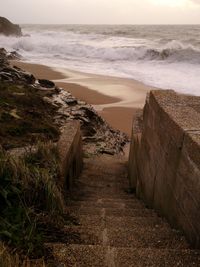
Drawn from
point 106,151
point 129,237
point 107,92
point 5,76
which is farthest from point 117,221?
point 107,92

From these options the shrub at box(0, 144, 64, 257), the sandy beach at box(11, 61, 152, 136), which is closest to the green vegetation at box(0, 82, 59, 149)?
the sandy beach at box(11, 61, 152, 136)

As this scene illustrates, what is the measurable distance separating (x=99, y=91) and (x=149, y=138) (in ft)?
33.5

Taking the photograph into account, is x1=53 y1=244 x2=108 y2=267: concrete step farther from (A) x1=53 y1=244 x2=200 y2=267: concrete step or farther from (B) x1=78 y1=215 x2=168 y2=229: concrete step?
(B) x1=78 y1=215 x2=168 y2=229: concrete step

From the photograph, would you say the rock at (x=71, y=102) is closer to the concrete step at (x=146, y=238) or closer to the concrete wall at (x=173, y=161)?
the concrete wall at (x=173, y=161)

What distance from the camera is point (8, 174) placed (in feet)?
10.7

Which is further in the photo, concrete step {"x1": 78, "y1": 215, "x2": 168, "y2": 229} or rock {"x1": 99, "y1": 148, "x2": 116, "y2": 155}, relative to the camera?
rock {"x1": 99, "y1": 148, "x2": 116, "y2": 155}

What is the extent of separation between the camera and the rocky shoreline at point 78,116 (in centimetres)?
884

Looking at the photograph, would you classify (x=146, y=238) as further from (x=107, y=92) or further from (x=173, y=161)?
(x=107, y=92)

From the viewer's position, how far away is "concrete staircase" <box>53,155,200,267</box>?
247 cm

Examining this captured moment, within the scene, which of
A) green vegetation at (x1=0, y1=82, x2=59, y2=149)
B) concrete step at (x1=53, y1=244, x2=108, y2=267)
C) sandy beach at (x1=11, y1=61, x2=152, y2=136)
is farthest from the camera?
sandy beach at (x1=11, y1=61, x2=152, y2=136)

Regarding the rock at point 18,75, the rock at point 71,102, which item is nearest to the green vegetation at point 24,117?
the rock at point 71,102

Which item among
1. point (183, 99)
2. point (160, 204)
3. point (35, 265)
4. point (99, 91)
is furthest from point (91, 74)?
point (35, 265)

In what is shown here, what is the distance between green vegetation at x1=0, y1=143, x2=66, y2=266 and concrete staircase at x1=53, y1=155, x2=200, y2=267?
162 millimetres

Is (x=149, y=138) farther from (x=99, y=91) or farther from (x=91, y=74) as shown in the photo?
(x=91, y=74)
